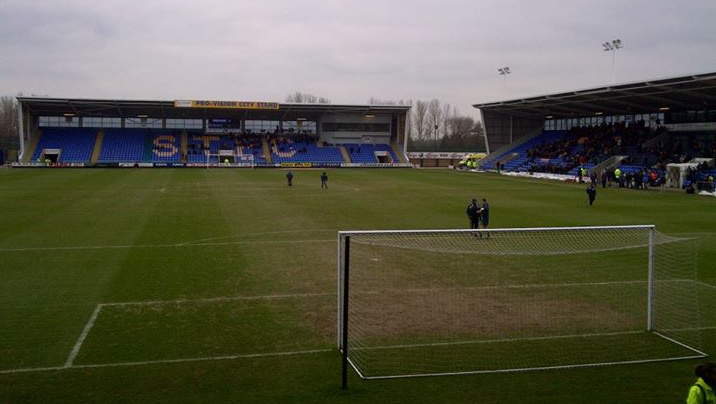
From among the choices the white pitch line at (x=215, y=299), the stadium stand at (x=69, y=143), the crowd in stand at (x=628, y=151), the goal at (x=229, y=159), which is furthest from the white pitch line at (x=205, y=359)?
the stadium stand at (x=69, y=143)

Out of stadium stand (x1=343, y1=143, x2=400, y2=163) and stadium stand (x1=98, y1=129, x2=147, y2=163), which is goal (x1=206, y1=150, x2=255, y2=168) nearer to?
stadium stand (x1=98, y1=129, x2=147, y2=163)

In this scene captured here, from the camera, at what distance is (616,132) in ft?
205

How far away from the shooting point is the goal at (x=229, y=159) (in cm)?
7800

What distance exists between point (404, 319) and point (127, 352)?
5.10 m

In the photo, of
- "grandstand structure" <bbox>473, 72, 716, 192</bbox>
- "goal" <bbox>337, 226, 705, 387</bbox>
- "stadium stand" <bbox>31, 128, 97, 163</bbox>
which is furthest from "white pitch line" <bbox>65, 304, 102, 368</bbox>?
"stadium stand" <bbox>31, 128, 97, 163</bbox>

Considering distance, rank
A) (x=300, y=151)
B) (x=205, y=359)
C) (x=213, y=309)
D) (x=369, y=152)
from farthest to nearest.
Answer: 1. (x=369, y=152)
2. (x=300, y=151)
3. (x=213, y=309)
4. (x=205, y=359)

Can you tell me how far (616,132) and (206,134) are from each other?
55.0 m

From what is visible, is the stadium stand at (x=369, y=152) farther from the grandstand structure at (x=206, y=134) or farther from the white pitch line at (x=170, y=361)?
the white pitch line at (x=170, y=361)

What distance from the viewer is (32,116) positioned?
76875 mm

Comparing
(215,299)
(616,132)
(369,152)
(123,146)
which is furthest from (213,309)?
(369,152)

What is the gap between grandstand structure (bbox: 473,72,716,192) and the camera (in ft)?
152

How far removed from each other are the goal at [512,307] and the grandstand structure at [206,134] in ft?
208

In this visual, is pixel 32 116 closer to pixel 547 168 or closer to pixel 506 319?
pixel 547 168

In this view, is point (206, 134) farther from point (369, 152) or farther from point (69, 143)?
point (369, 152)
